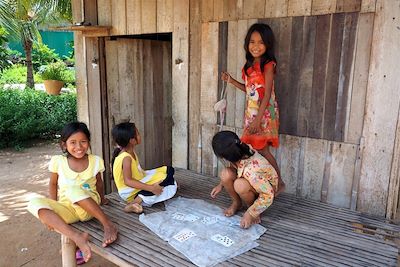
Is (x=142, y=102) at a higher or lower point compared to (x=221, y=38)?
lower

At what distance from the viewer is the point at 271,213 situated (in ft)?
9.16

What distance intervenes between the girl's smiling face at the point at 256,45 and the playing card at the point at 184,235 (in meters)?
1.52

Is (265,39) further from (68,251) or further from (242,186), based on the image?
(68,251)

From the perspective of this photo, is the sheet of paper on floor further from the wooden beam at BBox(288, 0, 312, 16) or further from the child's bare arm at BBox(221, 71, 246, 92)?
the wooden beam at BBox(288, 0, 312, 16)

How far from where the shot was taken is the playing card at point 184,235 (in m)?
2.38

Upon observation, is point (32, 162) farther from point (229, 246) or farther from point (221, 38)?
point (229, 246)

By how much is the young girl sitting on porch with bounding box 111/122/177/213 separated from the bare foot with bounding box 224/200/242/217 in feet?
1.85

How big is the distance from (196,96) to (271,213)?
1.52m

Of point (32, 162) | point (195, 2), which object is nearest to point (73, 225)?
point (195, 2)

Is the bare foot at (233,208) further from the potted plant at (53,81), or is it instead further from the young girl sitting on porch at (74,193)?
the potted plant at (53,81)

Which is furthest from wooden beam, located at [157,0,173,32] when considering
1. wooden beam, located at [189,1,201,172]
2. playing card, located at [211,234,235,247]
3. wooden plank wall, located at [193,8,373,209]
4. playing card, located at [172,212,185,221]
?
playing card, located at [211,234,235,247]

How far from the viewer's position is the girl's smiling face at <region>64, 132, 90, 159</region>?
8.82ft

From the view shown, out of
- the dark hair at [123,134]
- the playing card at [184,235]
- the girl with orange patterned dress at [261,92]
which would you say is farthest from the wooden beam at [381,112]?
the dark hair at [123,134]

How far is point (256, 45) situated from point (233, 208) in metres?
1.34
